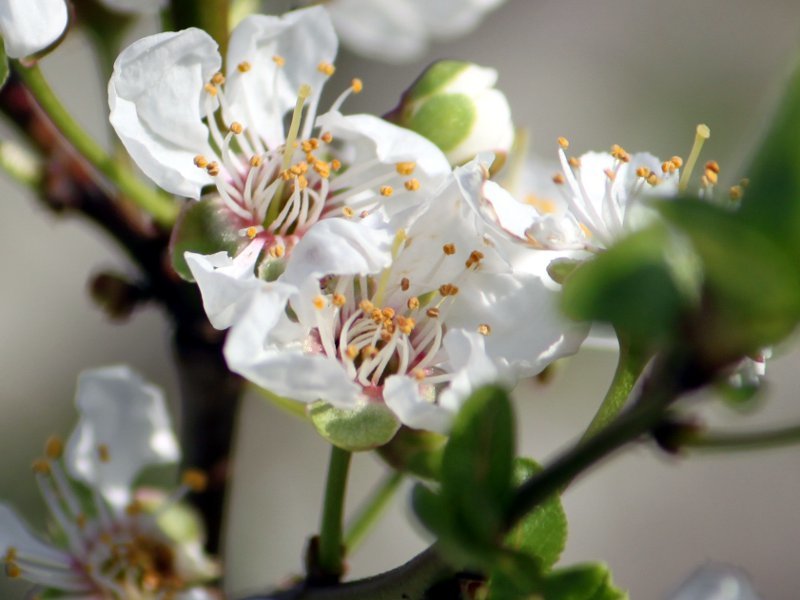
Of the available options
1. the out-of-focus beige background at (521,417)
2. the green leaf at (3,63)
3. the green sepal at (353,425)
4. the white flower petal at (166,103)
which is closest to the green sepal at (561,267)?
the green sepal at (353,425)

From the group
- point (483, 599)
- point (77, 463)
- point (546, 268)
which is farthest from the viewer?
point (77, 463)

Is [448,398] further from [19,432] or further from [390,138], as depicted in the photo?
[19,432]

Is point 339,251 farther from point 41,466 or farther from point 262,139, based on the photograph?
point 41,466

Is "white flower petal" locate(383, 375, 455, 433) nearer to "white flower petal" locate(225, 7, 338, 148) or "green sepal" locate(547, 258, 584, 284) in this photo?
"green sepal" locate(547, 258, 584, 284)

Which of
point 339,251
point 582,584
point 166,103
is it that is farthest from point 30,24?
point 582,584

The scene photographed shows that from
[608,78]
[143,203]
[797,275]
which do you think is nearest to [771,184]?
[797,275]
